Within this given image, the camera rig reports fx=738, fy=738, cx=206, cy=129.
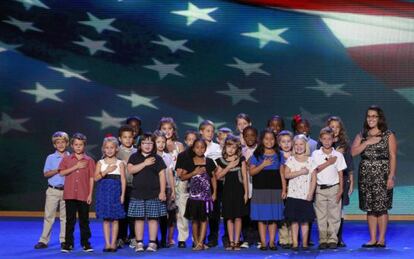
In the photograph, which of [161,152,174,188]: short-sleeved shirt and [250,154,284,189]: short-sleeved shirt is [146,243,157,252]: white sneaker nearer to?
[161,152,174,188]: short-sleeved shirt

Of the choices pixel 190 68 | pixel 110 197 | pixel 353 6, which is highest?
pixel 353 6

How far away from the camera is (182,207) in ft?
23.2

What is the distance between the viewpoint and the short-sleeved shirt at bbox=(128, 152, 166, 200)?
6750 millimetres

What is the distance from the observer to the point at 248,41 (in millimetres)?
9289

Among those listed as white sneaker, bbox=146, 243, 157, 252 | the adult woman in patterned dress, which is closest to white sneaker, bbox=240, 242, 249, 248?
white sneaker, bbox=146, 243, 157, 252

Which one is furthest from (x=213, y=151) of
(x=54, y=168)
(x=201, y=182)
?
(x=54, y=168)

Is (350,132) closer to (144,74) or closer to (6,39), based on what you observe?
(144,74)

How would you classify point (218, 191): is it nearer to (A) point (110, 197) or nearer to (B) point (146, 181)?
(B) point (146, 181)

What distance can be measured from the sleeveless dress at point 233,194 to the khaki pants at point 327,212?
69 cm

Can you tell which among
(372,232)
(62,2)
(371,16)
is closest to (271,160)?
(372,232)

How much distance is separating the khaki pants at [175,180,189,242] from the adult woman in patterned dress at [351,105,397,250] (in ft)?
5.44

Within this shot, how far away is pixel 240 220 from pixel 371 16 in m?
3.61

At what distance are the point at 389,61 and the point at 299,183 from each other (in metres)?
3.03

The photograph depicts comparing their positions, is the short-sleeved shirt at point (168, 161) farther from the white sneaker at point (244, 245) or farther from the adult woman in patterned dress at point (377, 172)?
the adult woman in patterned dress at point (377, 172)
